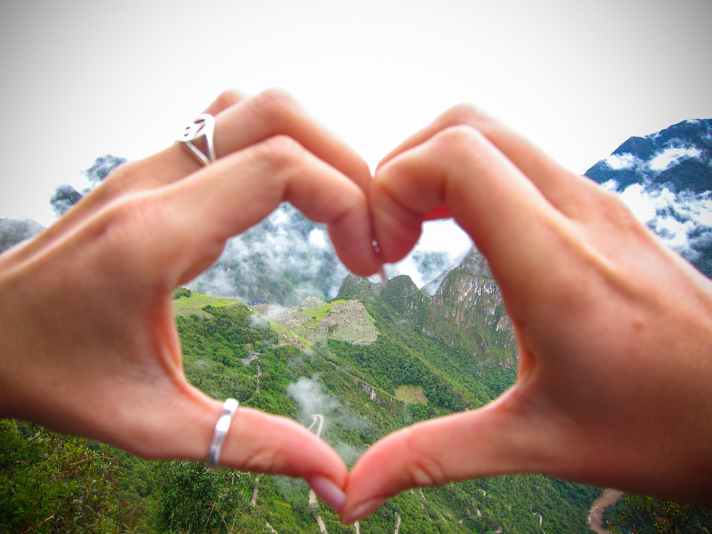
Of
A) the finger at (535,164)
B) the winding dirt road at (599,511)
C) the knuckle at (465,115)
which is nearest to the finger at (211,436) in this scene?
the finger at (535,164)

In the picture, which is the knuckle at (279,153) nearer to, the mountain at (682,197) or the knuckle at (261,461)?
the knuckle at (261,461)

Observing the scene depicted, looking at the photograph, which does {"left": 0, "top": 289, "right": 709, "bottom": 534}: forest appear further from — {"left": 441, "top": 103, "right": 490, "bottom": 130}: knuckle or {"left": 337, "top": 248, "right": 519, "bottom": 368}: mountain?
{"left": 441, "top": 103, "right": 490, "bottom": 130}: knuckle

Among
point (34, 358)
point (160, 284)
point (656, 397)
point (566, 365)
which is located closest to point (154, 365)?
→ point (160, 284)

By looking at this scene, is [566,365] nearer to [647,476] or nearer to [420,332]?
[647,476]

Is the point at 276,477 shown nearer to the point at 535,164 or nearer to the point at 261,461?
the point at 261,461

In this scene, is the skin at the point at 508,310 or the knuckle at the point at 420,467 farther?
the knuckle at the point at 420,467

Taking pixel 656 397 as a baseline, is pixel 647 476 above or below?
below

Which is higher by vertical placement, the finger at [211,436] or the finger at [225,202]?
the finger at [225,202]
